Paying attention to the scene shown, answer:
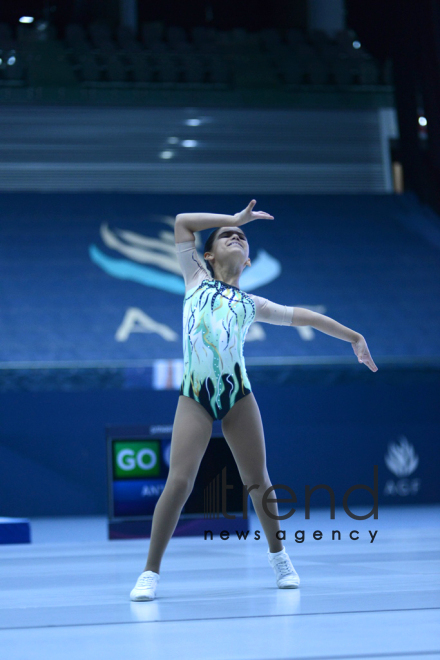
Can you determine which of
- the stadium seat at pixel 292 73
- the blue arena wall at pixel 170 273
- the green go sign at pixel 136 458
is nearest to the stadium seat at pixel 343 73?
the stadium seat at pixel 292 73

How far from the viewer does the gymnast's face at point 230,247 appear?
2875 millimetres

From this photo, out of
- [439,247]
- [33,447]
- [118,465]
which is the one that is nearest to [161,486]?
[118,465]

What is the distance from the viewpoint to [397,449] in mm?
8141

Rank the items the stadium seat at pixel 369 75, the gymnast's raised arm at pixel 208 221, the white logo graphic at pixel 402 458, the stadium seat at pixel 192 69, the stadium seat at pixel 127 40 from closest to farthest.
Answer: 1. the gymnast's raised arm at pixel 208 221
2. the white logo graphic at pixel 402 458
3. the stadium seat at pixel 192 69
4. the stadium seat at pixel 369 75
5. the stadium seat at pixel 127 40

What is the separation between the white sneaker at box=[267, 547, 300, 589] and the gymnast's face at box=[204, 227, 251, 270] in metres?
1.07

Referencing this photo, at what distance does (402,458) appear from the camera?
8125 millimetres

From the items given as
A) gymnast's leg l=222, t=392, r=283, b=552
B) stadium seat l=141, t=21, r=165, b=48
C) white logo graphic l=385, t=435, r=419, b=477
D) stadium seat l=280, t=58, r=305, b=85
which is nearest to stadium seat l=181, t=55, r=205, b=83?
stadium seat l=141, t=21, r=165, b=48

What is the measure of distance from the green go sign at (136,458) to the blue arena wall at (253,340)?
1.68 metres

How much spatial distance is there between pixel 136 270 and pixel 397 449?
3276 millimetres

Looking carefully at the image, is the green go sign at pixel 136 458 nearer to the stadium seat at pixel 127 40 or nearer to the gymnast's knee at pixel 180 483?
the gymnast's knee at pixel 180 483

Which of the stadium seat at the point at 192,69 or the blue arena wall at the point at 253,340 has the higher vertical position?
the stadium seat at the point at 192,69

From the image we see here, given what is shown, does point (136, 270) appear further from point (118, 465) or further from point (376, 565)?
point (376, 565)

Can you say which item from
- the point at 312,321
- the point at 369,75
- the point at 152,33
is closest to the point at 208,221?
the point at 312,321

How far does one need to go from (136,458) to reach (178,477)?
2.78m
